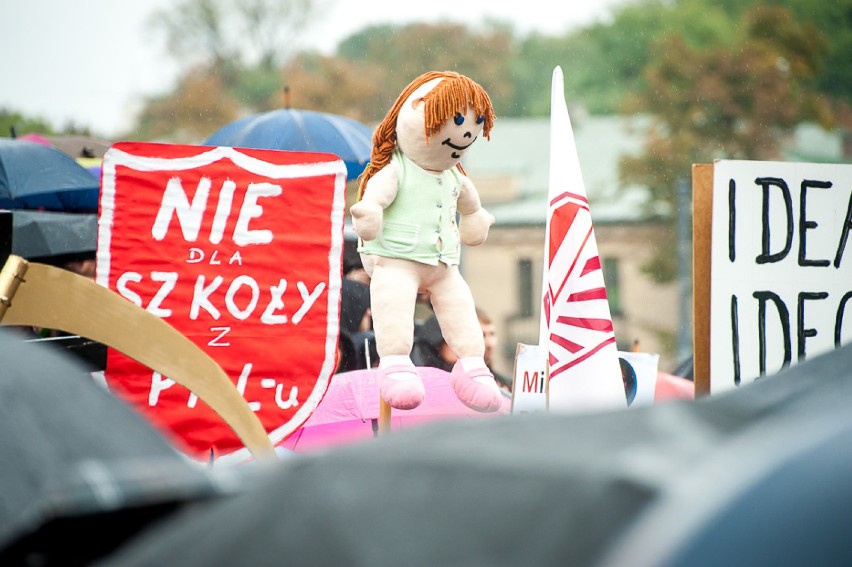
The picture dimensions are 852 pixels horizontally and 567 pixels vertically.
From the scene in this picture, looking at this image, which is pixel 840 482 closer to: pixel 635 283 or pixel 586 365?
pixel 586 365

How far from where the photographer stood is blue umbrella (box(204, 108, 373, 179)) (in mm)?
6246

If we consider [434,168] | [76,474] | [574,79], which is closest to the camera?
[76,474]

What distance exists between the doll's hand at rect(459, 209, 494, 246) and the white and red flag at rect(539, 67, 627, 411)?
226mm

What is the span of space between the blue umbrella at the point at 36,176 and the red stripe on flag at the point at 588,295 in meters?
3.08

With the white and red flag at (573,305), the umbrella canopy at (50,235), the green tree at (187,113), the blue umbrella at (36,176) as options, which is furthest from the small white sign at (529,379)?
the green tree at (187,113)

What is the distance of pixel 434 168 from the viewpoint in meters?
3.87

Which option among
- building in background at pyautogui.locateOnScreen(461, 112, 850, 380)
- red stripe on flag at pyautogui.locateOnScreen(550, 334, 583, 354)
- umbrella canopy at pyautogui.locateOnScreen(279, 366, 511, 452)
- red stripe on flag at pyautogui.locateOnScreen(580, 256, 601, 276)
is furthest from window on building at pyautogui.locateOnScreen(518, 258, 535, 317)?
red stripe on flag at pyautogui.locateOnScreen(550, 334, 583, 354)

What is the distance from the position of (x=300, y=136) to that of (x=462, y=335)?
2.72 m

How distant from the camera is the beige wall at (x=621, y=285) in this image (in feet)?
90.3

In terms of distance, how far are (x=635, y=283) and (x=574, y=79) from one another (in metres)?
13.7

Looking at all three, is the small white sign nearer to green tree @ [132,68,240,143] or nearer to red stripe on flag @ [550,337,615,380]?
red stripe on flag @ [550,337,615,380]

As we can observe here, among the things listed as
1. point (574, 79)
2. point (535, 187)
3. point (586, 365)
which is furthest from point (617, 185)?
point (586, 365)

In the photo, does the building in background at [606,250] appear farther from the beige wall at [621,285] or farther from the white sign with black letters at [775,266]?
the white sign with black letters at [775,266]

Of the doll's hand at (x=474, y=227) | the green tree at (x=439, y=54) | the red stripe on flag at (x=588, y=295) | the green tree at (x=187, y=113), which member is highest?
the green tree at (x=439, y=54)
